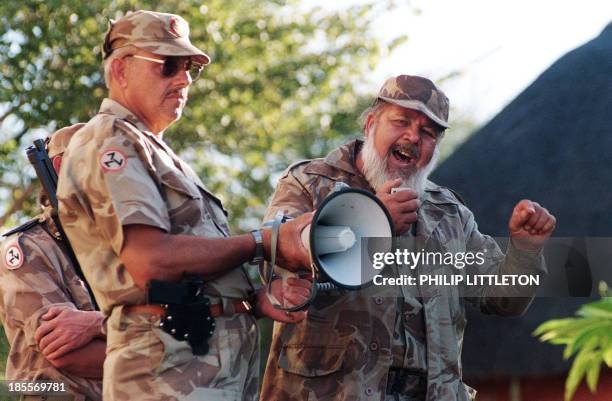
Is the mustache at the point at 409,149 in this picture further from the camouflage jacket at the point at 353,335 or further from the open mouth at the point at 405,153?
the camouflage jacket at the point at 353,335

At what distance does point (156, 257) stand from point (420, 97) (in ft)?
5.86

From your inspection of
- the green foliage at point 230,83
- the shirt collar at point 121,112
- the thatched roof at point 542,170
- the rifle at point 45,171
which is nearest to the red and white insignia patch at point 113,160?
the shirt collar at point 121,112

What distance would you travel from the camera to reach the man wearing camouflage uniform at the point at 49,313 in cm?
470

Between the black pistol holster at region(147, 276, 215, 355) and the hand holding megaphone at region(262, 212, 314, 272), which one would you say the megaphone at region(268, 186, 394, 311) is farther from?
the black pistol holster at region(147, 276, 215, 355)

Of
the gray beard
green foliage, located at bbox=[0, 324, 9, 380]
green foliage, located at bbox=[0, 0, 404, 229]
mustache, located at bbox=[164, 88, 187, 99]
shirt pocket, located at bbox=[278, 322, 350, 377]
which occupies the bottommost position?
green foliage, located at bbox=[0, 324, 9, 380]

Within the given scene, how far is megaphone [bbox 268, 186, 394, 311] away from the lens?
400 centimetres

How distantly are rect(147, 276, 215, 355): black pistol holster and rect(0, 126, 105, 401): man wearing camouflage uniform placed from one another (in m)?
0.87

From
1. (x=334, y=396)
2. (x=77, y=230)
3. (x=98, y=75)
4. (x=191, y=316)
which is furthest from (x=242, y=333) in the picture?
(x=98, y=75)

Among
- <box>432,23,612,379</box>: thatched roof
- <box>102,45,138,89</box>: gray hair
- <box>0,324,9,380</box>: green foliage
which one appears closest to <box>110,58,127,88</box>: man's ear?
<box>102,45,138,89</box>: gray hair

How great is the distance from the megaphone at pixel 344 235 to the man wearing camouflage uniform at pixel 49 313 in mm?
856

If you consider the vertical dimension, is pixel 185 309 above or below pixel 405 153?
below

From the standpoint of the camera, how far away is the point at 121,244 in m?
3.84

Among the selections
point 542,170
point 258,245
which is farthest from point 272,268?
point 542,170

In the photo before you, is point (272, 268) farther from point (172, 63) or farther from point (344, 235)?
point (172, 63)
